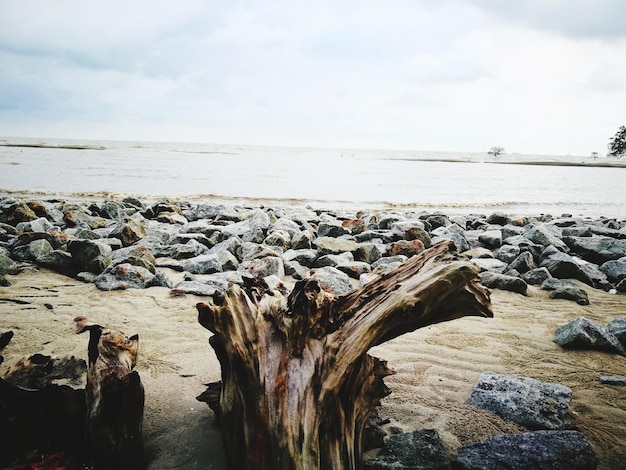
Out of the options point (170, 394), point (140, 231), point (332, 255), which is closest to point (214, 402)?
point (170, 394)

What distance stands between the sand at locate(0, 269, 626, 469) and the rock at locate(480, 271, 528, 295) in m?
0.13

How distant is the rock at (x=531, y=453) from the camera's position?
1.67 m

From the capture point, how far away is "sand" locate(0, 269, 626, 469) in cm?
209

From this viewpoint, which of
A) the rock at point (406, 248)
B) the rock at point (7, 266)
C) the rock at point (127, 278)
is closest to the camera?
the rock at point (127, 278)

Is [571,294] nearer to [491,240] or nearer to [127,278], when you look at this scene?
[491,240]

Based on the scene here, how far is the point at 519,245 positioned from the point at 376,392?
5.41m

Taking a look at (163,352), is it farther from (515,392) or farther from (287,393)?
(515,392)

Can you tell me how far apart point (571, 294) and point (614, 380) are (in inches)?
80.7

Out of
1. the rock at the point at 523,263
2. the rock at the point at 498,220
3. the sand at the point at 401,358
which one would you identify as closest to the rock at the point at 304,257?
the sand at the point at 401,358

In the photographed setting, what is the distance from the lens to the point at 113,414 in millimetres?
1738

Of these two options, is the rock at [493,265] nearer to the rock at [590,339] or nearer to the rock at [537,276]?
the rock at [537,276]

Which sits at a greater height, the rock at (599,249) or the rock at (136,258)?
the rock at (599,249)

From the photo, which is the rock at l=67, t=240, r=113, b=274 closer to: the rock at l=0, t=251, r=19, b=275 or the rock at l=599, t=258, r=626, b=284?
the rock at l=0, t=251, r=19, b=275

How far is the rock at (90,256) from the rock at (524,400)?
431 cm
